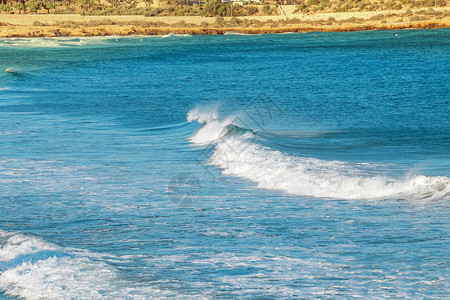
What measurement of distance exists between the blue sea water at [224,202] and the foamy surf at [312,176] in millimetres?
42

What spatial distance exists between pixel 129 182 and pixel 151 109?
42.1ft

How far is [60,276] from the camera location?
21.9 ft

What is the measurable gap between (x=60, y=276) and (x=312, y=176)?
5411mm

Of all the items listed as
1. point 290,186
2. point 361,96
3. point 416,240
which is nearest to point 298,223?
point 416,240

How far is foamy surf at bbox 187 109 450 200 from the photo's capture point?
9.98m

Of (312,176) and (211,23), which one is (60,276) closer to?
(312,176)

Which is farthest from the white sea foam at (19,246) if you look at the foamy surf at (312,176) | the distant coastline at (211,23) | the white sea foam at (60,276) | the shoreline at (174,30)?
the shoreline at (174,30)

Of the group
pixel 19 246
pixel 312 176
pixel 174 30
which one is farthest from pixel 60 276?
pixel 174 30

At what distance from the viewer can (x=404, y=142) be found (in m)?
15.7

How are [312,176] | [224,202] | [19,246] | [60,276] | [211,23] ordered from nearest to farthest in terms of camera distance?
1. [60,276]
2. [19,246]
3. [224,202]
4. [312,176]
5. [211,23]

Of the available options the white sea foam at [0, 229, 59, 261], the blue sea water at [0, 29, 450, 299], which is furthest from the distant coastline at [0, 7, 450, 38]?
the white sea foam at [0, 229, 59, 261]

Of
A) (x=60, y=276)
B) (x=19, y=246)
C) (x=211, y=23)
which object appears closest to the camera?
(x=60, y=276)

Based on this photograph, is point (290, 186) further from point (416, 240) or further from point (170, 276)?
point (170, 276)

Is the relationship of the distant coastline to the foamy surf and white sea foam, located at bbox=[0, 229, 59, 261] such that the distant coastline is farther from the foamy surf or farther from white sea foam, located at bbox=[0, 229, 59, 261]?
white sea foam, located at bbox=[0, 229, 59, 261]
